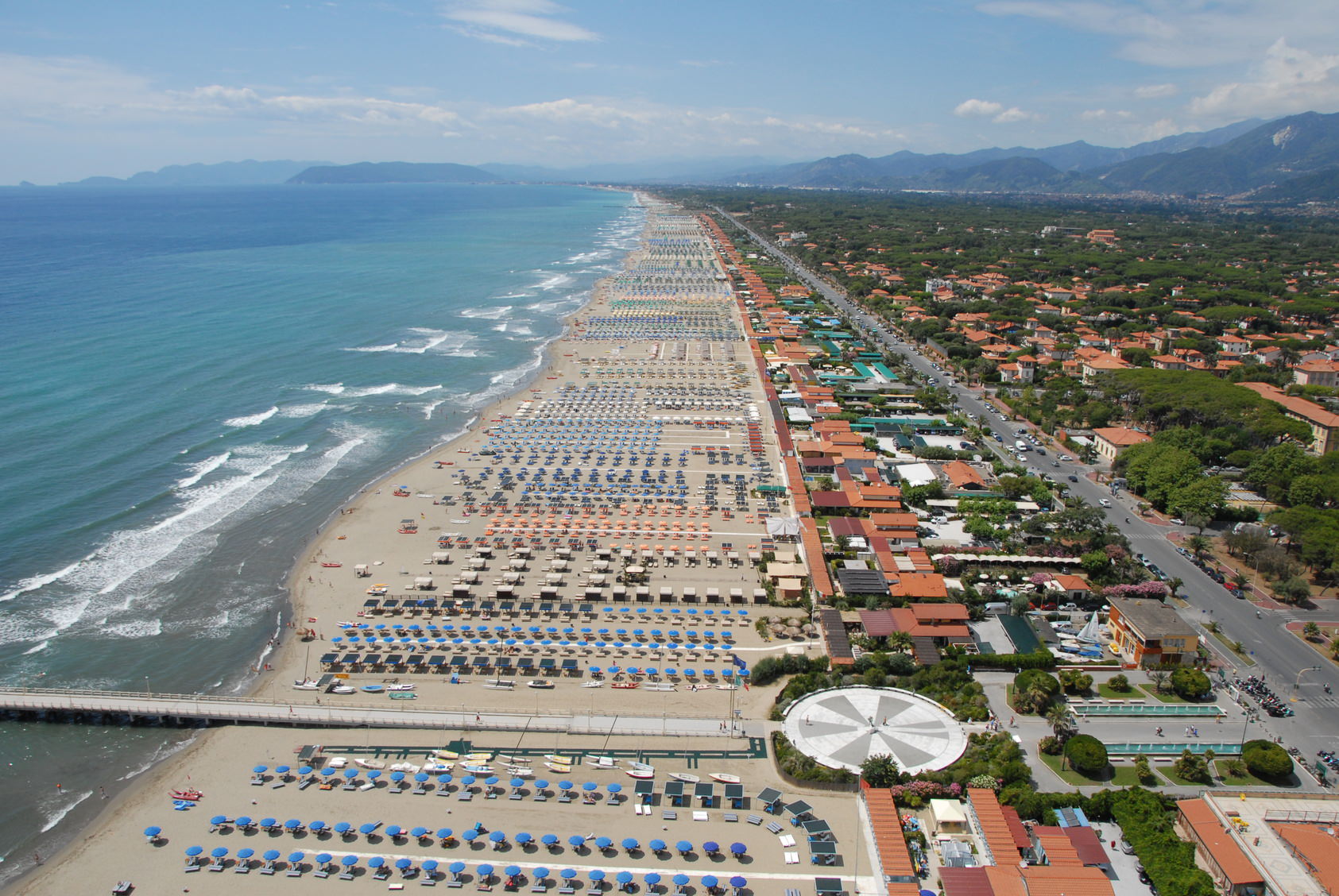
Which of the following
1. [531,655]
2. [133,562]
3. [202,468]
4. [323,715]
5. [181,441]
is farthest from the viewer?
[181,441]

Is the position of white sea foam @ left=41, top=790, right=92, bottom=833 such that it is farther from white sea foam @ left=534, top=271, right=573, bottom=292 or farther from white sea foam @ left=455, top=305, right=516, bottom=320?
white sea foam @ left=534, top=271, right=573, bottom=292

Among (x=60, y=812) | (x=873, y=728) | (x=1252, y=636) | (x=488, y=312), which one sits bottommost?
(x=60, y=812)

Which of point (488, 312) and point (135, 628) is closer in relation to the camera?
point (135, 628)

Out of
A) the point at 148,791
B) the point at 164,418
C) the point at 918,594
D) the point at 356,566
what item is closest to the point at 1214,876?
the point at 918,594

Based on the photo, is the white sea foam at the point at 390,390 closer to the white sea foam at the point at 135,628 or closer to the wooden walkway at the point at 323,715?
the white sea foam at the point at 135,628

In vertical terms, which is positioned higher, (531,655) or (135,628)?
(531,655)

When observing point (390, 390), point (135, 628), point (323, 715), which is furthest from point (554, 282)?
point (323, 715)

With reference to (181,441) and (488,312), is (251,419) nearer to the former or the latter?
(181,441)
